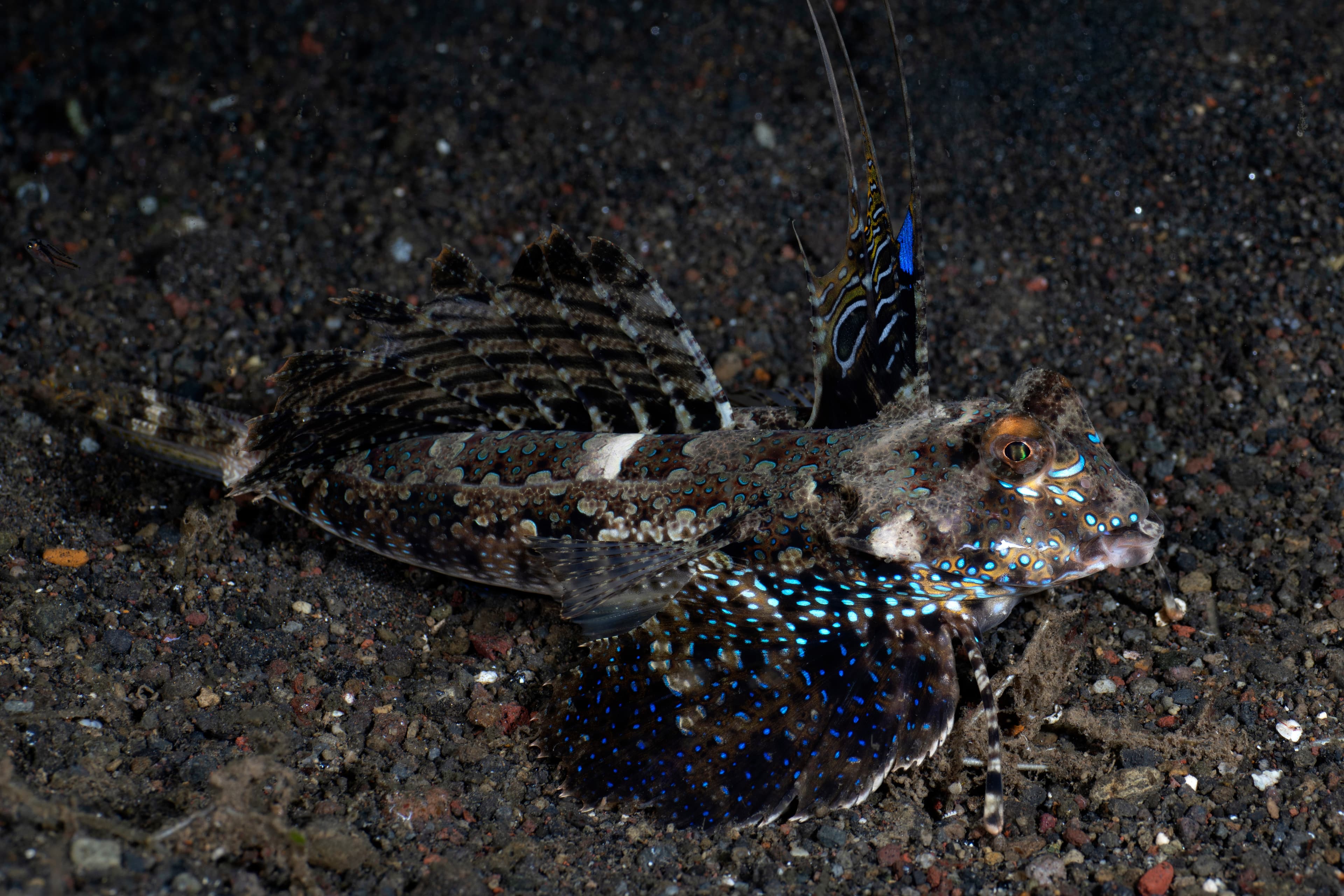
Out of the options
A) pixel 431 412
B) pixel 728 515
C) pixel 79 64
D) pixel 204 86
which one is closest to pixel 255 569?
pixel 431 412

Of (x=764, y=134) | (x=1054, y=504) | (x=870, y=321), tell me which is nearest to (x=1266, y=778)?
(x=1054, y=504)

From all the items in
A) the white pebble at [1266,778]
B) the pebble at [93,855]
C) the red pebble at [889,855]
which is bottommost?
the white pebble at [1266,778]

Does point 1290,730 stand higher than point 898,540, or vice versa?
point 898,540

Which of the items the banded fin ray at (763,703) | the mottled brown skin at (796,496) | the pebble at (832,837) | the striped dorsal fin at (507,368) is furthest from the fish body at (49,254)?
the pebble at (832,837)

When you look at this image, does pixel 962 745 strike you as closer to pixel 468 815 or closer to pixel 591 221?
pixel 468 815

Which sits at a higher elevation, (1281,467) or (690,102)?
(690,102)

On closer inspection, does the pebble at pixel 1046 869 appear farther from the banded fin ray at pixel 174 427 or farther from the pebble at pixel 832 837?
the banded fin ray at pixel 174 427

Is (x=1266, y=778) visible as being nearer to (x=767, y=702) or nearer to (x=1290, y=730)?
(x=1290, y=730)
